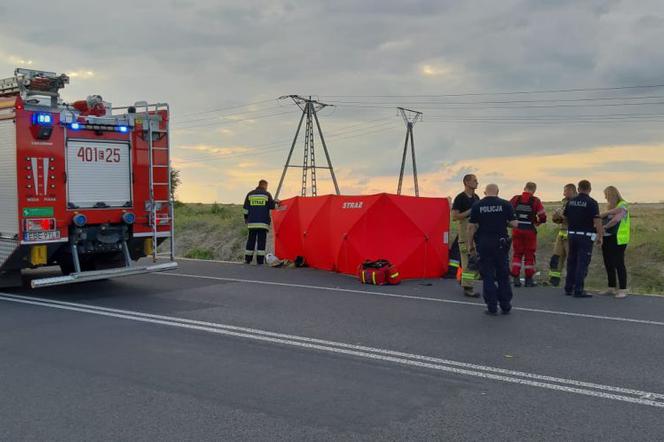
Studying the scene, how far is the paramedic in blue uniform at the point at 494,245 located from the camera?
893cm

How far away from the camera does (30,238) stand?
9.99 meters

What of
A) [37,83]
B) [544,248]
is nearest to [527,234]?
[37,83]

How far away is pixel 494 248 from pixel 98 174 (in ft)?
22.0

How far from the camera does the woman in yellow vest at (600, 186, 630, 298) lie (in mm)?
10719

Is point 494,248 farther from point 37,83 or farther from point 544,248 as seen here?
point 544,248

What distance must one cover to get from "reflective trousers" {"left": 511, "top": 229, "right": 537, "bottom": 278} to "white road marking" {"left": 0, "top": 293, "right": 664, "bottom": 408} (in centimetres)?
610

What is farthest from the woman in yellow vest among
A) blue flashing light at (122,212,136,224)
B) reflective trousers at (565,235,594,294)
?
blue flashing light at (122,212,136,224)

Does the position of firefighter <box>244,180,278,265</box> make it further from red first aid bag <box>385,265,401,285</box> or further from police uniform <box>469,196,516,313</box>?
police uniform <box>469,196,516,313</box>

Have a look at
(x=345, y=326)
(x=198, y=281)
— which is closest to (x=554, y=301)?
(x=345, y=326)

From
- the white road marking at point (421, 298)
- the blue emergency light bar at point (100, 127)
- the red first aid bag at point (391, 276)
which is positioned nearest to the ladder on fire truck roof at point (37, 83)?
the blue emergency light bar at point (100, 127)

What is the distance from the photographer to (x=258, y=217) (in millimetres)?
15758

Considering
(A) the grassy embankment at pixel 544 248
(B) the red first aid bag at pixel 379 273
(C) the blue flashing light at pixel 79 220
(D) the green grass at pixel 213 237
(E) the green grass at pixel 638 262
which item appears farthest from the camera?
(D) the green grass at pixel 213 237

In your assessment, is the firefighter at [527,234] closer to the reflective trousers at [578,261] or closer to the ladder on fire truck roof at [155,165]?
the reflective trousers at [578,261]

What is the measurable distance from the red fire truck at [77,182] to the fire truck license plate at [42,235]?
0.02 m
